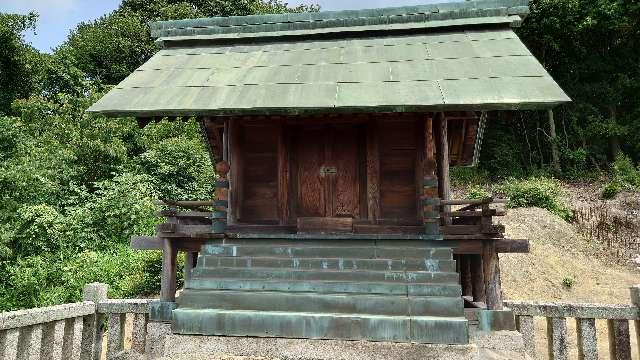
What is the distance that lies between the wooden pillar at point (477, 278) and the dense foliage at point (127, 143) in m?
8.60

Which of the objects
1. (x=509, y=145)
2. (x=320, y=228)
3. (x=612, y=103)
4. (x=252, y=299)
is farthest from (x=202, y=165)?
(x=612, y=103)

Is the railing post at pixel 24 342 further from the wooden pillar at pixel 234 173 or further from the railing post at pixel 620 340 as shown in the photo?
the railing post at pixel 620 340

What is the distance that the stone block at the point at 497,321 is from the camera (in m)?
5.64

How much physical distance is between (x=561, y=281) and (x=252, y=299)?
1362 cm

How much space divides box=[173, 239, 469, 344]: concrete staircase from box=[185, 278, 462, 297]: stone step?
0.01m

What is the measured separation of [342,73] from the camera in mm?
6949

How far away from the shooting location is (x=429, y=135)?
23.0 feet

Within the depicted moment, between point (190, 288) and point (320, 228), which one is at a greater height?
point (320, 228)

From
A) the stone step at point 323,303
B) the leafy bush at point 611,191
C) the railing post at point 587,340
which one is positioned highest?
the leafy bush at point 611,191

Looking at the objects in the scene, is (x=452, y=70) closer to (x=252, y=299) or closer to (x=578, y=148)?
(x=252, y=299)

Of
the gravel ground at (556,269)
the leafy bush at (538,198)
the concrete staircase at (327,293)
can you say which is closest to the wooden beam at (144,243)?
the concrete staircase at (327,293)

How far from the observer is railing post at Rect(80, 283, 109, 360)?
7.66 meters

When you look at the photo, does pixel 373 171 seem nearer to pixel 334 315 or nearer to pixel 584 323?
pixel 334 315

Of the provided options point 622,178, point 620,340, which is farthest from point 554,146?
point 620,340
